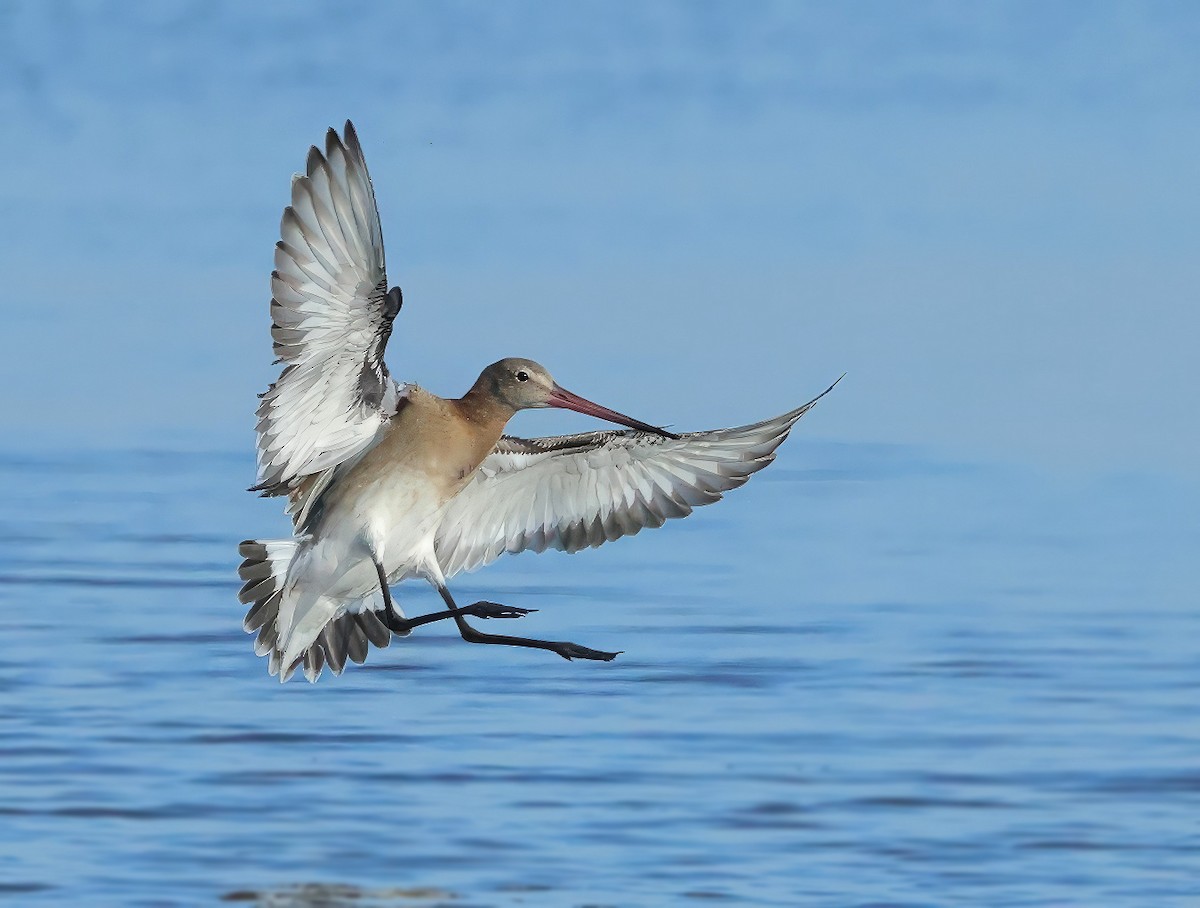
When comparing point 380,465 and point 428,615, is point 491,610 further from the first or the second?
point 380,465

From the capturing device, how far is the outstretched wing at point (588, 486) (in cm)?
952

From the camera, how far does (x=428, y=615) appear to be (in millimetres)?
9195

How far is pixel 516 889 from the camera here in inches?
313

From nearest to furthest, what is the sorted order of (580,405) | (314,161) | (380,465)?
(314,161) → (380,465) → (580,405)

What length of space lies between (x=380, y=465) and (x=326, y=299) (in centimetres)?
101

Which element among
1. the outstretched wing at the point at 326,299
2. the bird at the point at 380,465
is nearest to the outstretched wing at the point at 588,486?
the bird at the point at 380,465

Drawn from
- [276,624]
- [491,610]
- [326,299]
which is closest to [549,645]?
[491,610]

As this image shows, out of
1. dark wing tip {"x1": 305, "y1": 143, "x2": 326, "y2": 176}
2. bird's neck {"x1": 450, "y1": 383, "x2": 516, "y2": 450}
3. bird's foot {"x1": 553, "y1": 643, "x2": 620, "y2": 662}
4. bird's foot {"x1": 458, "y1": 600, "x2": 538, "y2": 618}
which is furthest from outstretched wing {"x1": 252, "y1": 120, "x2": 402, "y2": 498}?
bird's foot {"x1": 553, "y1": 643, "x2": 620, "y2": 662}

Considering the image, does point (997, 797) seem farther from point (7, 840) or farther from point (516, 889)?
point (7, 840)

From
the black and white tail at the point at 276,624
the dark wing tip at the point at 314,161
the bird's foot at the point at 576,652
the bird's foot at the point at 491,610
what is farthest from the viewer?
the black and white tail at the point at 276,624

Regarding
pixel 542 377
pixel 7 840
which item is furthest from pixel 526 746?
pixel 7 840

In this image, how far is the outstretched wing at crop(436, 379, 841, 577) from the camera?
31.2 feet

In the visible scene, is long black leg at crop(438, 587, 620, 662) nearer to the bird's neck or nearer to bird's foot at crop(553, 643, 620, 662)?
bird's foot at crop(553, 643, 620, 662)

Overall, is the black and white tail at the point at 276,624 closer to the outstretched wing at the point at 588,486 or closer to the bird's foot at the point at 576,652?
the outstretched wing at the point at 588,486
